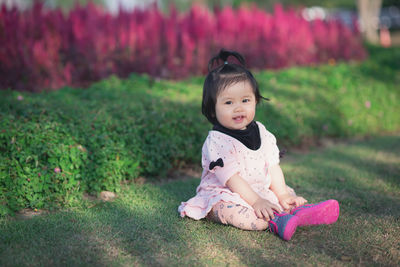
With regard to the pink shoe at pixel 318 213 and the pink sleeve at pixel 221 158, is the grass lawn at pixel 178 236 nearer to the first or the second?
the pink shoe at pixel 318 213

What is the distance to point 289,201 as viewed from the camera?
9.14 ft

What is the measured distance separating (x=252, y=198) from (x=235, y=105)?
0.61m

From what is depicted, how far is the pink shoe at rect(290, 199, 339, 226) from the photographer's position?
2592mm

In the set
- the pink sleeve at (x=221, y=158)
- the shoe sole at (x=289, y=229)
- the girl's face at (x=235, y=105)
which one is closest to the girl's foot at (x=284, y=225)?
the shoe sole at (x=289, y=229)

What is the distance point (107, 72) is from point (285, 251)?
367 centimetres

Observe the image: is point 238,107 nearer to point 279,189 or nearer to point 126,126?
point 279,189

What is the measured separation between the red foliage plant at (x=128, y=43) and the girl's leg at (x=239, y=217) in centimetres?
297

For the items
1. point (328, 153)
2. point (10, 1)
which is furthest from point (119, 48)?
point (328, 153)

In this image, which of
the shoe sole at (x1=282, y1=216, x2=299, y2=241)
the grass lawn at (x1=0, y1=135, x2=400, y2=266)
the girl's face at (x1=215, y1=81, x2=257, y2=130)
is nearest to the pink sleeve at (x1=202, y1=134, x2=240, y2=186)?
the girl's face at (x1=215, y1=81, x2=257, y2=130)

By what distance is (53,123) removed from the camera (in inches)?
125

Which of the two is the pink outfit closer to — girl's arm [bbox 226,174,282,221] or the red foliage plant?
girl's arm [bbox 226,174,282,221]

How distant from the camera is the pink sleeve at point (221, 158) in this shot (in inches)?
103

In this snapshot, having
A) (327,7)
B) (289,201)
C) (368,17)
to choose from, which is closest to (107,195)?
(289,201)

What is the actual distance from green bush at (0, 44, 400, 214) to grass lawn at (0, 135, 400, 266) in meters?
0.23
